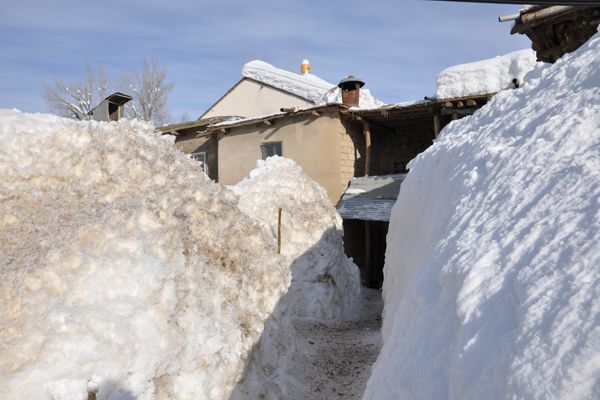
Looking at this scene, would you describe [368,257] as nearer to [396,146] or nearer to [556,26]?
[396,146]

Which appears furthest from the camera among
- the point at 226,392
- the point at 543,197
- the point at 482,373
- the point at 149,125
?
the point at 149,125

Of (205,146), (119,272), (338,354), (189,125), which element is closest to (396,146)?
(205,146)

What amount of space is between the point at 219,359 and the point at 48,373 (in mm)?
1560

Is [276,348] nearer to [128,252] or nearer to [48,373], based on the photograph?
[128,252]

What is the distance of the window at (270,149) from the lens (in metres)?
16.3

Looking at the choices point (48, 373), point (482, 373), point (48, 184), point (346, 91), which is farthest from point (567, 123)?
point (346, 91)

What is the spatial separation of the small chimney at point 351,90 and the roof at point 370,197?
3491 mm

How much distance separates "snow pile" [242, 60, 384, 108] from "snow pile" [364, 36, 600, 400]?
1490cm

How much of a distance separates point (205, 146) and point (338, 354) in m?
12.7

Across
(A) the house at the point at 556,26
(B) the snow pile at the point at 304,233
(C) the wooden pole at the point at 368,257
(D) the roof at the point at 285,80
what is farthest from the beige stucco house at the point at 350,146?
(A) the house at the point at 556,26

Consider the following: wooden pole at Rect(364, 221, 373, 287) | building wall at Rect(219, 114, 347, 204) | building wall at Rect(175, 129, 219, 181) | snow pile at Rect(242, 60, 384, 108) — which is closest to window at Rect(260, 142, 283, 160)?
building wall at Rect(219, 114, 347, 204)

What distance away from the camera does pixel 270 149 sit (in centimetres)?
1655

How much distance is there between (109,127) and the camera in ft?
16.0

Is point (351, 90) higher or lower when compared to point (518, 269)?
higher
